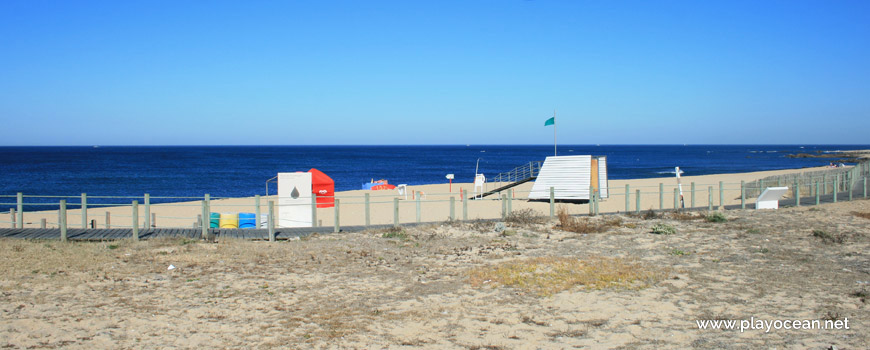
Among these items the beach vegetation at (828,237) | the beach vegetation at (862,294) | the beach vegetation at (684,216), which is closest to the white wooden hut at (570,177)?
the beach vegetation at (684,216)

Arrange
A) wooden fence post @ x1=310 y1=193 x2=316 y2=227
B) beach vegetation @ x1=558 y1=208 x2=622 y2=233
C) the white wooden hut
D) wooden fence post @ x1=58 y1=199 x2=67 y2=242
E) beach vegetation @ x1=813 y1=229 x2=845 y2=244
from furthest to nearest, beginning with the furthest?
the white wooden hut → wooden fence post @ x1=310 y1=193 x2=316 y2=227 → beach vegetation @ x1=558 y1=208 x2=622 y2=233 → wooden fence post @ x1=58 y1=199 x2=67 y2=242 → beach vegetation @ x1=813 y1=229 x2=845 y2=244

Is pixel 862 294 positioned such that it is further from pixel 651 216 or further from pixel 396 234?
pixel 651 216

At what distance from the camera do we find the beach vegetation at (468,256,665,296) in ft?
→ 29.1

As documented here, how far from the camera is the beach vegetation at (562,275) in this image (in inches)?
349

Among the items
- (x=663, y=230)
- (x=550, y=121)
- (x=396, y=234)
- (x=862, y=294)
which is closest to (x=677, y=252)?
(x=663, y=230)

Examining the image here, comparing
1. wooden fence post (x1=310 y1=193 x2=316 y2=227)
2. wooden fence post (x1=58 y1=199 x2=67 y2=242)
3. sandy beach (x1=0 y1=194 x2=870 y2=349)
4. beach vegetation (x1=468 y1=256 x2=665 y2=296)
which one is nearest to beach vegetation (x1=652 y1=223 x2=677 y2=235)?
sandy beach (x1=0 y1=194 x2=870 y2=349)

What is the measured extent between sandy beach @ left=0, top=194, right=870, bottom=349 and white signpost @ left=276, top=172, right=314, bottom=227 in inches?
128

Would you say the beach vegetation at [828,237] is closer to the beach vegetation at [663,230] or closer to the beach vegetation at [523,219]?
the beach vegetation at [663,230]

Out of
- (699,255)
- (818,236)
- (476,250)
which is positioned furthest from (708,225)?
(476,250)

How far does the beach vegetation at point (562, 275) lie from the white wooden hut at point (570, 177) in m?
17.1

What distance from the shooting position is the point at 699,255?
37.6ft

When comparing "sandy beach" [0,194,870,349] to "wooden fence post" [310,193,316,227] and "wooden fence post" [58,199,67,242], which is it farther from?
"wooden fence post" [310,193,316,227]

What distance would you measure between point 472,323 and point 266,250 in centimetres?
617

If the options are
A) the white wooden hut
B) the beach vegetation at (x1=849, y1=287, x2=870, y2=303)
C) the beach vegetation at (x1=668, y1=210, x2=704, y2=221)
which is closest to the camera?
the beach vegetation at (x1=849, y1=287, x2=870, y2=303)
